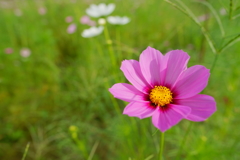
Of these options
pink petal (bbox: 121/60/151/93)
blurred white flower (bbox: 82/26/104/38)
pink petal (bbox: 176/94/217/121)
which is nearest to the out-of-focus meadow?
blurred white flower (bbox: 82/26/104/38)

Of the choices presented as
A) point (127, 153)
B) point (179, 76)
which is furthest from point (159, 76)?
point (127, 153)

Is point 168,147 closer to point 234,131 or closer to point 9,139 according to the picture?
point 234,131

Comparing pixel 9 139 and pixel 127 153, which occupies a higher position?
pixel 9 139

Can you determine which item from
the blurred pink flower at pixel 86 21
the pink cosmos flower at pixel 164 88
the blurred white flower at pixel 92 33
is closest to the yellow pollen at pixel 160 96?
the pink cosmos flower at pixel 164 88

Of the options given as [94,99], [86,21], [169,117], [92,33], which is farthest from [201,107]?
[86,21]

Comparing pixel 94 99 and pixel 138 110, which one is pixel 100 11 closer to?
pixel 94 99

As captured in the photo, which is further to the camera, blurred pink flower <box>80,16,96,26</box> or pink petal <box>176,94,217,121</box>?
blurred pink flower <box>80,16,96,26</box>

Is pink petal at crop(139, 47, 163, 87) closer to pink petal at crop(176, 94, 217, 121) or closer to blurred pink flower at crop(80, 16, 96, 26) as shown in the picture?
pink petal at crop(176, 94, 217, 121)
